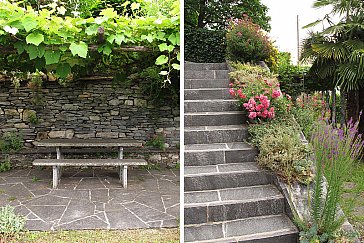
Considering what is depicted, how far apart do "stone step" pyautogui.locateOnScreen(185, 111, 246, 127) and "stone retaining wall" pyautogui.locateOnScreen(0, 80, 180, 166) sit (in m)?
2.52

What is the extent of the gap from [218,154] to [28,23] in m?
2.23

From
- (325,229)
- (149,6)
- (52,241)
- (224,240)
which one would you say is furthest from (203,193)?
Answer: (149,6)

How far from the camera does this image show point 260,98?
4.29 meters

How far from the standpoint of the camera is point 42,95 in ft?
22.3

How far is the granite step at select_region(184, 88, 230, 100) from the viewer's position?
17.0 feet

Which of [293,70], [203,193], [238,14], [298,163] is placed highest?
[238,14]

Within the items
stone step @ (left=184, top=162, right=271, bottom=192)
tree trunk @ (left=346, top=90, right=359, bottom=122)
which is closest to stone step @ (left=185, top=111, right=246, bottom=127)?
stone step @ (left=184, top=162, right=271, bottom=192)

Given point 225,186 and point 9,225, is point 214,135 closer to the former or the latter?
point 225,186

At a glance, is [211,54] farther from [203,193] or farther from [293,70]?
[203,193]

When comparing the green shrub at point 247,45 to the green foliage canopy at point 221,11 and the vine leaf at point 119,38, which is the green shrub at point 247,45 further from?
the vine leaf at point 119,38

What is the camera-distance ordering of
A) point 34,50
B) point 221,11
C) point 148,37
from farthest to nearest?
point 221,11
point 148,37
point 34,50

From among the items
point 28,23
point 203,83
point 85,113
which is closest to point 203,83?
point 203,83

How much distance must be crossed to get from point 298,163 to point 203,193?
36.3 inches

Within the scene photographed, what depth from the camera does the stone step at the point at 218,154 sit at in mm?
3898
